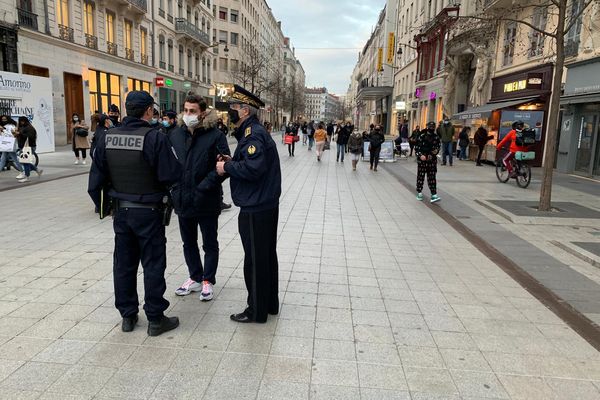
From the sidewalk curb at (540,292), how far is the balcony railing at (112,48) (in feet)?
84.7

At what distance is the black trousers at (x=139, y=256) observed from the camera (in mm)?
3590

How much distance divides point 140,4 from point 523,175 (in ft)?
87.3

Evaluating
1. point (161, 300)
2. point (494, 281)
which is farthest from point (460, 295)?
point (161, 300)

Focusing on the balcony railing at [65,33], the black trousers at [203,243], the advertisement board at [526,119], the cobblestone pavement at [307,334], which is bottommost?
the cobblestone pavement at [307,334]

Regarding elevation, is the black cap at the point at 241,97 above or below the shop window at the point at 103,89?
below

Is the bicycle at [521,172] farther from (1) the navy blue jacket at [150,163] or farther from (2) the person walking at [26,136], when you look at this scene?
(2) the person walking at [26,136]

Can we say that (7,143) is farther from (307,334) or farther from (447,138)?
(447,138)

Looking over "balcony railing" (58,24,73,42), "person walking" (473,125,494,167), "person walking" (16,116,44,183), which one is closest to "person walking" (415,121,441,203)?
"person walking" (16,116,44,183)

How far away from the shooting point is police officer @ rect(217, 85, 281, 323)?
12.0 feet

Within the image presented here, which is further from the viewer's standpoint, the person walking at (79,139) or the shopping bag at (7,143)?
the person walking at (79,139)

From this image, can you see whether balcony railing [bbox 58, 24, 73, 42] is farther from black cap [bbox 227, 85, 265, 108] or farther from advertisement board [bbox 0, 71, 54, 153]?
black cap [bbox 227, 85, 265, 108]

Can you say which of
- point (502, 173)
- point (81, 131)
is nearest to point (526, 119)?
point (502, 173)

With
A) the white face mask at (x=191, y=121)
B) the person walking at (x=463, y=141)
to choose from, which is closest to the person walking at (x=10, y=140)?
the white face mask at (x=191, y=121)

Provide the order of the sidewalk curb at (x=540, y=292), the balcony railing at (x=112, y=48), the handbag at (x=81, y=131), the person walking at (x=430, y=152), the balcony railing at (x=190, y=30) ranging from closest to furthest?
the sidewalk curb at (x=540, y=292)
the person walking at (x=430, y=152)
the handbag at (x=81, y=131)
the balcony railing at (x=112, y=48)
the balcony railing at (x=190, y=30)
